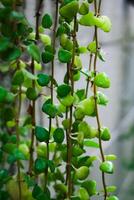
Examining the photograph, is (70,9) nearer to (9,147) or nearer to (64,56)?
(64,56)

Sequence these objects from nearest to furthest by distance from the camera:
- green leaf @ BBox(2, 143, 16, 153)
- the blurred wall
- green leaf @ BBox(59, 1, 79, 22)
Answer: green leaf @ BBox(59, 1, 79, 22) → green leaf @ BBox(2, 143, 16, 153) → the blurred wall

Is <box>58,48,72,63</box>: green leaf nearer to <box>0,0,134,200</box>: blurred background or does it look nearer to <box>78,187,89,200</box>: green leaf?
<box>78,187,89,200</box>: green leaf

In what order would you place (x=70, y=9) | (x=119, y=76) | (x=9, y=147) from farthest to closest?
(x=119, y=76), (x=9, y=147), (x=70, y=9)

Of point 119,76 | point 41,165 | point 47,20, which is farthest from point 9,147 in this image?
point 119,76

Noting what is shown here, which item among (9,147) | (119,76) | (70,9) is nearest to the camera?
(70,9)

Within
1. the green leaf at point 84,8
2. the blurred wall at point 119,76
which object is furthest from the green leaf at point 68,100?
the blurred wall at point 119,76

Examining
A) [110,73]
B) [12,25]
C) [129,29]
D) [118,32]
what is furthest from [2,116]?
[129,29]

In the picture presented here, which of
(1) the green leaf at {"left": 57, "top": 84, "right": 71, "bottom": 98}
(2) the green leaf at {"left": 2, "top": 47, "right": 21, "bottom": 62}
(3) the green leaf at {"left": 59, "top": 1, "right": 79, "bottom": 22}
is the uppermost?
(3) the green leaf at {"left": 59, "top": 1, "right": 79, "bottom": 22}

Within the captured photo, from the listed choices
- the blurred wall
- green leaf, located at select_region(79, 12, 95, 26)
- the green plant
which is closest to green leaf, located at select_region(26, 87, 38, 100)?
the green plant

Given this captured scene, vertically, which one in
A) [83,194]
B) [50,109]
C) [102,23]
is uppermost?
[102,23]
